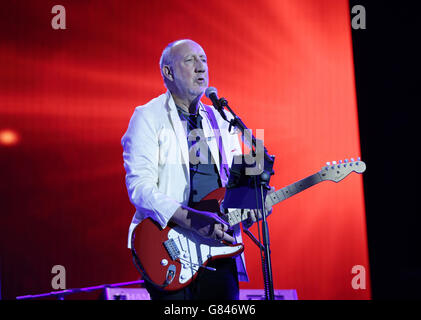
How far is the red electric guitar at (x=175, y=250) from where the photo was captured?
6.76 ft

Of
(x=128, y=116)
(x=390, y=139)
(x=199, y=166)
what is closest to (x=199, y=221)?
(x=199, y=166)

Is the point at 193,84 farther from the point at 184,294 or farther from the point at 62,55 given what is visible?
the point at 62,55

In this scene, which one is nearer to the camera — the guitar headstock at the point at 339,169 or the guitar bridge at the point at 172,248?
the guitar bridge at the point at 172,248

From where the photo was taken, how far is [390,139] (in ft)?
11.5

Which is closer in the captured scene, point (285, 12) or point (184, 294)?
point (184, 294)

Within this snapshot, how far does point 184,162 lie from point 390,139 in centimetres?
203

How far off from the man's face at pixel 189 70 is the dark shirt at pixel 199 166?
0.16 metres

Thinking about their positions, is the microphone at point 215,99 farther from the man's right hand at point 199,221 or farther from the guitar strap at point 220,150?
the man's right hand at point 199,221

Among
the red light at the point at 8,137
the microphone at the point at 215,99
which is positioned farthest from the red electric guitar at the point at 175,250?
the red light at the point at 8,137

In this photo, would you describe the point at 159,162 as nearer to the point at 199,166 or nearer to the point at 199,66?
the point at 199,166

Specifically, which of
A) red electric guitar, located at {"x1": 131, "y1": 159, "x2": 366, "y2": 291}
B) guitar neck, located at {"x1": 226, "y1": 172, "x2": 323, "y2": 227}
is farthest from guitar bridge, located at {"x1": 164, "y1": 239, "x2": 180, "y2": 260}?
guitar neck, located at {"x1": 226, "y1": 172, "x2": 323, "y2": 227}

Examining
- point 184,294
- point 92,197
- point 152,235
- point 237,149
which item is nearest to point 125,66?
point 92,197

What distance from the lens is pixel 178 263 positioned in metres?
2.09

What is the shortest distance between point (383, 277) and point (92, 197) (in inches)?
96.4
